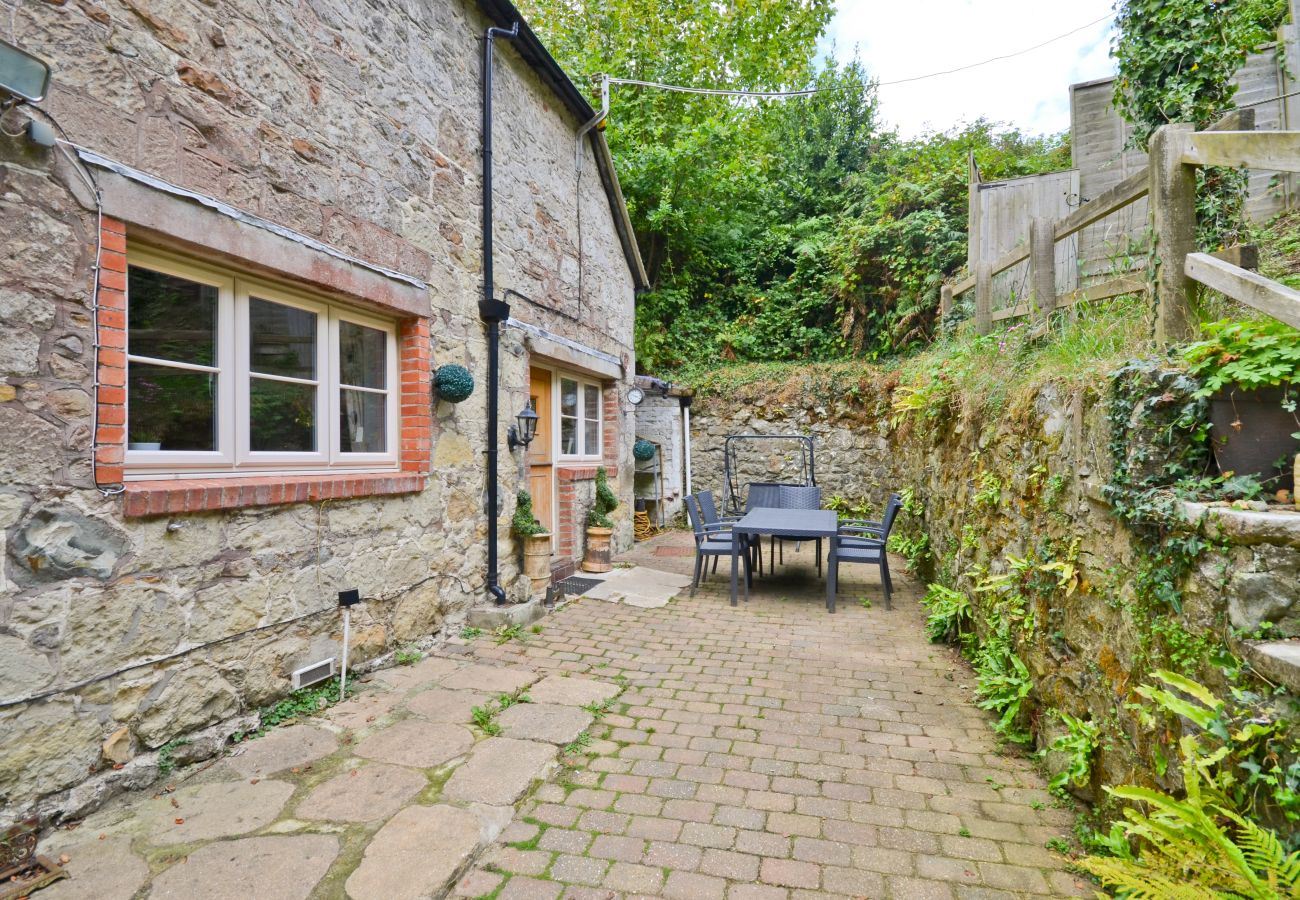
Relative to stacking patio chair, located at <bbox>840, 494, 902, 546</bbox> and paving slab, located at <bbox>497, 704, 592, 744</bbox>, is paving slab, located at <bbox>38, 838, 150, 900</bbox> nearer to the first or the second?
paving slab, located at <bbox>497, 704, 592, 744</bbox>

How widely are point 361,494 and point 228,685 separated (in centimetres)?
116

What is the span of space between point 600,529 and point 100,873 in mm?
4908

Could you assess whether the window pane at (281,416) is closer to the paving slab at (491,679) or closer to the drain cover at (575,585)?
the paving slab at (491,679)

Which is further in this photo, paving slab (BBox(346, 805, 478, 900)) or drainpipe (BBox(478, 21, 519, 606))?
drainpipe (BBox(478, 21, 519, 606))

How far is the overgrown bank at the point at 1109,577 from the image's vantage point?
1610 mm

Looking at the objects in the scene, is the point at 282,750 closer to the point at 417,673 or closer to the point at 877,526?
the point at 417,673

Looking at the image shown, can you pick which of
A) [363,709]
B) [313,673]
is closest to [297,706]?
[313,673]

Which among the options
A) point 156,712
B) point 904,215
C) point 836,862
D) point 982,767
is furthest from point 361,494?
point 904,215

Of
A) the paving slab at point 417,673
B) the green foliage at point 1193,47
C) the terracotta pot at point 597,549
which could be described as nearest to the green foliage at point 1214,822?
the paving slab at point 417,673

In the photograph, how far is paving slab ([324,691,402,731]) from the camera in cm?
306

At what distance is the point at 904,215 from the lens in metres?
10.5

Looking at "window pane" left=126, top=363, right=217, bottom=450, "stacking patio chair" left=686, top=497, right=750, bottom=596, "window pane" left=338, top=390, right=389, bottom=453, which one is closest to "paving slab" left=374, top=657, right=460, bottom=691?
"window pane" left=338, top=390, right=389, bottom=453

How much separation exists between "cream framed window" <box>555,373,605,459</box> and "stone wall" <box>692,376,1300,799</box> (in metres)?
3.70

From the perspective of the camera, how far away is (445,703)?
130 inches
